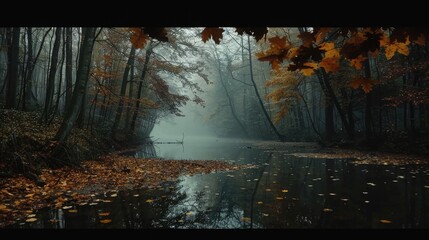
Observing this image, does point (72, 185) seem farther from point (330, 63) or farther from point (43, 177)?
point (330, 63)

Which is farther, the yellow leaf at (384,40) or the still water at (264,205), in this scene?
the still water at (264,205)

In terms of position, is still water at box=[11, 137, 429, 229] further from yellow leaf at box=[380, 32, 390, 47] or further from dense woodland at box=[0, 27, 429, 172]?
yellow leaf at box=[380, 32, 390, 47]

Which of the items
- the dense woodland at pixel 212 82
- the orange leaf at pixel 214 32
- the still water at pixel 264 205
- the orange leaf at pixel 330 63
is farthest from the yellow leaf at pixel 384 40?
the still water at pixel 264 205

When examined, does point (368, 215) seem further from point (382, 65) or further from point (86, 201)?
point (382, 65)

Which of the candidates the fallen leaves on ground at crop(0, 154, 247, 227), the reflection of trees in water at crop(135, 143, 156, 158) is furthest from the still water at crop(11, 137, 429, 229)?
the reflection of trees in water at crop(135, 143, 156, 158)

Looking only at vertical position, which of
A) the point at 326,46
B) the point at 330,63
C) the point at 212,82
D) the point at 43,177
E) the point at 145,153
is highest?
the point at 212,82

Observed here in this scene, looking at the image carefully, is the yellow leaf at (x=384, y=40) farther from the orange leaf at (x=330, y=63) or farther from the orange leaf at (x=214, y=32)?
the orange leaf at (x=214, y=32)

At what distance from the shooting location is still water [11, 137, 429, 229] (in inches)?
160

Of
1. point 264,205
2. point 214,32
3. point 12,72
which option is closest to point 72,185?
point 264,205

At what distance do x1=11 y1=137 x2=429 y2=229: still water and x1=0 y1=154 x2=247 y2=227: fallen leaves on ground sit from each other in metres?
0.43

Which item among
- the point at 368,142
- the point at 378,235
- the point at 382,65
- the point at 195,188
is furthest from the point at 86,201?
the point at 382,65

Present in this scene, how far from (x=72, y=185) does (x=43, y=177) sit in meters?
0.94

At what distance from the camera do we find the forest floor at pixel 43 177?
5066 millimetres

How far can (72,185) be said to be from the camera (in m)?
6.57
